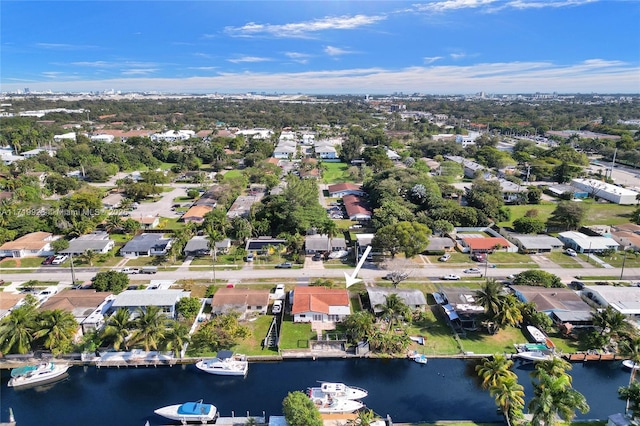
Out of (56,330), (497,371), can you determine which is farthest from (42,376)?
(497,371)

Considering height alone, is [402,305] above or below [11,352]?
above

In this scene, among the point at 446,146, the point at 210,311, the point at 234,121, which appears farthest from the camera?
the point at 234,121

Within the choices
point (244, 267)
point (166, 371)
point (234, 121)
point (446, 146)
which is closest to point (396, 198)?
point (244, 267)

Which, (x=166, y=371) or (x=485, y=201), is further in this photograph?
(x=485, y=201)

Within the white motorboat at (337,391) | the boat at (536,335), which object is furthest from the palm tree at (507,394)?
the boat at (536,335)

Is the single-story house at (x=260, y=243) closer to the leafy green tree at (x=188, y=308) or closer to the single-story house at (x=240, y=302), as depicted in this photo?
the single-story house at (x=240, y=302)

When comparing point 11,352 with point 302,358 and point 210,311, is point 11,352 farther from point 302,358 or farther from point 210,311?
point 302,358
